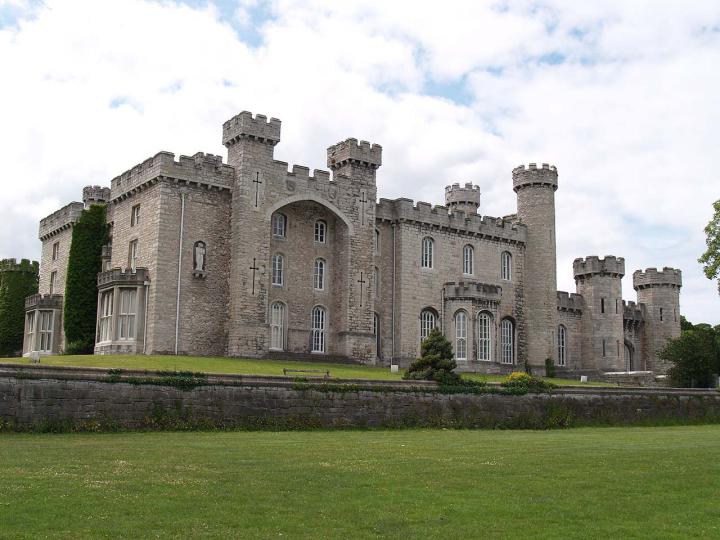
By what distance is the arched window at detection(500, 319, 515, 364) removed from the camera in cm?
5197

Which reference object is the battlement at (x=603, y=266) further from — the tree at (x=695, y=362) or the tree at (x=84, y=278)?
the tree at (x=84, y=278)

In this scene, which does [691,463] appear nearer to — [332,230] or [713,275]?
[713,275]

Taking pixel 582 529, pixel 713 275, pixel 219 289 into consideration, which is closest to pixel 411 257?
pixel 219 289

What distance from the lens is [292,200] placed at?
143 ft

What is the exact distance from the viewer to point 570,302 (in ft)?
197

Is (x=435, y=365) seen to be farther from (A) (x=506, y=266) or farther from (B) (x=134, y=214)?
(A) (x=506, y=266)

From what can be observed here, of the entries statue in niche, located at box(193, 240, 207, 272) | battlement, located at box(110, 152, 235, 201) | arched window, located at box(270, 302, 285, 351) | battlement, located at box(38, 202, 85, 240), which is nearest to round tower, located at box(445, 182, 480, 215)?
arched window, located at box(270, 302, 285, 351)

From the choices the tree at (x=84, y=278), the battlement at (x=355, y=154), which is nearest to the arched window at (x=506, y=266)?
the battlement at (x=355, y=154)

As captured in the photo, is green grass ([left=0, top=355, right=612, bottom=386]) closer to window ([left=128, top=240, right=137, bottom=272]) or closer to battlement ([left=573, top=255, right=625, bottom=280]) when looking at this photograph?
window ([left=128, top=240, right=137, bottom=272])

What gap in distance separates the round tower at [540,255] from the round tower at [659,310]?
13.4 metres

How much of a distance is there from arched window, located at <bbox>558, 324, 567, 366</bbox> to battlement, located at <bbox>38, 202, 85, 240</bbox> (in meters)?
32.3

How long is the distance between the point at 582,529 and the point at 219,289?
104 feet

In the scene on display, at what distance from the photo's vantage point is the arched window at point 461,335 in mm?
49062

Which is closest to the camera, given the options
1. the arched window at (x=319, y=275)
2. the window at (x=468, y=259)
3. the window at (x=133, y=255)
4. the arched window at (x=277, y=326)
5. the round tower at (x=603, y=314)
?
the window at (x=133, y=255)
